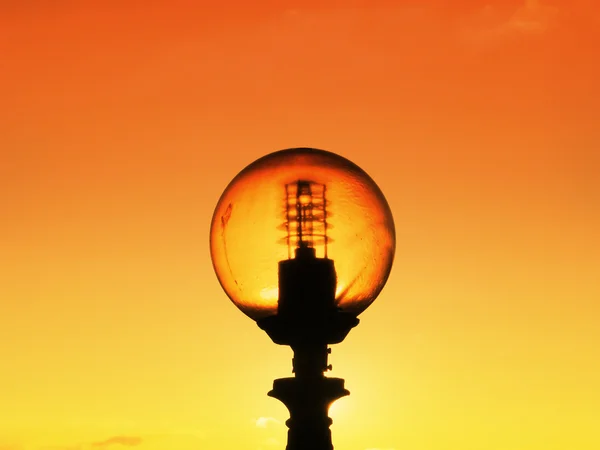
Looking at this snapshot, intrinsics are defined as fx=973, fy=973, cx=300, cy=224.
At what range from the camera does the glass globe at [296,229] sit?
5488mm

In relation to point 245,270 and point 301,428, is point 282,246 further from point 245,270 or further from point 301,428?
point 301,428

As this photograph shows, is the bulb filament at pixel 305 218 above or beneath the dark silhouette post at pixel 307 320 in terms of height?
above

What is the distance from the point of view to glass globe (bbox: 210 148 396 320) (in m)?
5.49

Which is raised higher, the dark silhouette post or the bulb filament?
the bulb filament

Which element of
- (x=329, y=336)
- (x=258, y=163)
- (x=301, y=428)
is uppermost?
(x=258, y=163)

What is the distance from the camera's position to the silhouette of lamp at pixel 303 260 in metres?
5.50

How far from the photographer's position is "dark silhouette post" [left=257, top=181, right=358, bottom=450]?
552cm

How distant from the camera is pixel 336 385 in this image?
18.3 feet

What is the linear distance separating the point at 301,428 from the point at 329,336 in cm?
54

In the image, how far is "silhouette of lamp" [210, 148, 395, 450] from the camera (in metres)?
5.50

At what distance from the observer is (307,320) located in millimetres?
5574

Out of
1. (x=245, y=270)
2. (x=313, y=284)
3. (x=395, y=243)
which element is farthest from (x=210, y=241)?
(x=395, y=243)

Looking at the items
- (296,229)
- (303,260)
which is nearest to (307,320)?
(303,260)

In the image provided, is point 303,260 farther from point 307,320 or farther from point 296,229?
point 307,320
